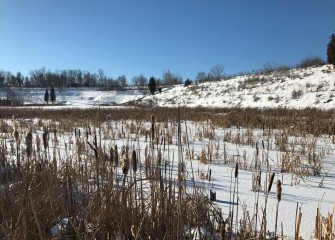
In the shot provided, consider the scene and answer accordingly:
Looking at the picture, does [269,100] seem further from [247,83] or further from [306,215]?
[306,215]

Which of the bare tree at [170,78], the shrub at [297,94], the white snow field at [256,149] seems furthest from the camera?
the bare tree at [170,78]

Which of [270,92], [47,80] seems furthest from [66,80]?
[270,92]

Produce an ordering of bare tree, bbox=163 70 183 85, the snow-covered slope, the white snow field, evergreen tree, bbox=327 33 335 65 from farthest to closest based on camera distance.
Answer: bare tree, bbox=163 70 183 85
evergreen tree, bbox=327 33 335 65
the snow-covered slope
the white snow field

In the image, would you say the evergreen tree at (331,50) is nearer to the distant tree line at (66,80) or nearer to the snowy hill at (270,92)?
the snowy hill at (270,92)

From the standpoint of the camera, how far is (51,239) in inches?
65.4

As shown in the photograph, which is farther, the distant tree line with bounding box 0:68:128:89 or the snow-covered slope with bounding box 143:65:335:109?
the distant tree line with bounding box 0:68:128:89

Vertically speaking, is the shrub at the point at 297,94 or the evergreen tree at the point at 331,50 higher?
the evergreen tree at the point at 331,50

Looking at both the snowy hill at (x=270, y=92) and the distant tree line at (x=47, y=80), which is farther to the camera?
the distant tree line at (x=47, y=80)

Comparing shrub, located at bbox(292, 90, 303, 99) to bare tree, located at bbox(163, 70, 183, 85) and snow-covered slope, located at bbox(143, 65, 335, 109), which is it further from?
bare tree, located at bbox(163, 70, 183, 85)

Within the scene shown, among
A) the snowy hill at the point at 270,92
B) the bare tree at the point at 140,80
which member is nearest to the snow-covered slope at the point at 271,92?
the snowy hill at the point at 270,92

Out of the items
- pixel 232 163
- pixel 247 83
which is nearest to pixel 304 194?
pixel 232 163

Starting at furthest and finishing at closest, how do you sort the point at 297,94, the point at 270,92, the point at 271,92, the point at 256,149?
the point at 270,92 < the point at 271,92 < the point at 297,94 < the point at 256,149

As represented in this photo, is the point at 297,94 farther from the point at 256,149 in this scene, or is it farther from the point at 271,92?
the point at 256,149

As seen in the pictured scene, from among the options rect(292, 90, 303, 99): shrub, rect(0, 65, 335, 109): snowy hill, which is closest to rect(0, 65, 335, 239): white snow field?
rect(0, 65, 335, 109): snowy hill
